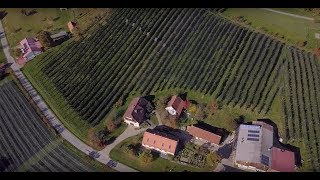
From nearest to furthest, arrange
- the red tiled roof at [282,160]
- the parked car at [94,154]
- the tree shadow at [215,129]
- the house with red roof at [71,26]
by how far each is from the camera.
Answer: the red tiled roof at [282,160]
the parked car at [94,154]
the tree shadow at [215,129]
the house with red roof at [71,26]

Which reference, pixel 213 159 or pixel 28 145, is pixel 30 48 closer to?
pixel 28 145

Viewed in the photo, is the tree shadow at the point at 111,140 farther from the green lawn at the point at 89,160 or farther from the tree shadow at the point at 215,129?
the tree shadow at the point at 215,129

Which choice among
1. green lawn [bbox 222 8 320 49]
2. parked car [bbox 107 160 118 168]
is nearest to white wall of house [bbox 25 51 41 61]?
parked car [bbox 107 160 118 168]

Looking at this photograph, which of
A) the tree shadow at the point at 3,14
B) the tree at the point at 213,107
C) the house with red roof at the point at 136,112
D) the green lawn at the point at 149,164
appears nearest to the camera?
the green lawn at the point at 149,164

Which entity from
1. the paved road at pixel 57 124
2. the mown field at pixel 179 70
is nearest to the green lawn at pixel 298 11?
the mown field at pixel 179 70

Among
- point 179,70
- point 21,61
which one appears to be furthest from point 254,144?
point 21,61

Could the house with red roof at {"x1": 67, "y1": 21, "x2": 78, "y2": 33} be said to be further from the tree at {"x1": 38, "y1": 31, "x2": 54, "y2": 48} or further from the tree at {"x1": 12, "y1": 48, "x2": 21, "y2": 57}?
the tree at {"x1": 12, "y1": 48, "x2": 21, "y2": 57}
